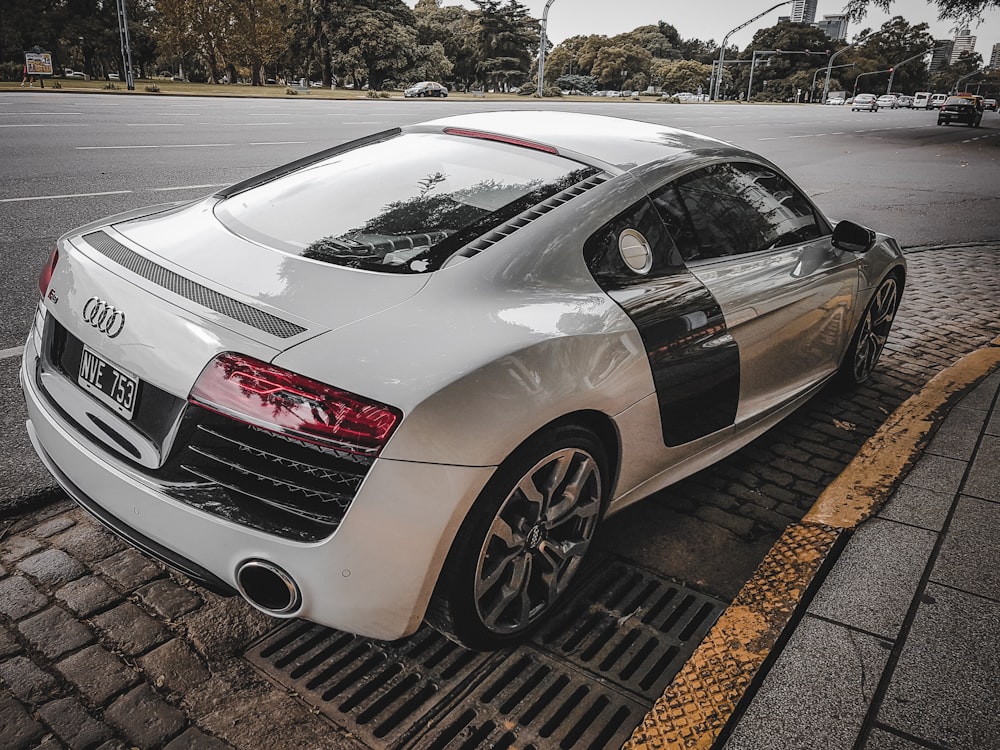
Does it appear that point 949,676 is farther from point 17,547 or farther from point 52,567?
point 17,547

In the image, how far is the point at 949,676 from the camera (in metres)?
2.22

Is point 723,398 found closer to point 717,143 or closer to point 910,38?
point 717,143

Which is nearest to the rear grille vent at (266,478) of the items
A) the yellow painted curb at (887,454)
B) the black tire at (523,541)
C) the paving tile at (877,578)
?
the black tire at (523,541)

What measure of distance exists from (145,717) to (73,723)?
17 centimetres

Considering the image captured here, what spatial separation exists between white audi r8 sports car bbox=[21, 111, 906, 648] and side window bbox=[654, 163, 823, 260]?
0.05 ft

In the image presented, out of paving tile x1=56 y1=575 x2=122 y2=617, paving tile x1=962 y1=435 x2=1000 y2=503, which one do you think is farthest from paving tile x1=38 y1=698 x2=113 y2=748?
paving tile x1=962 y1=435 x2=1000 y2=503

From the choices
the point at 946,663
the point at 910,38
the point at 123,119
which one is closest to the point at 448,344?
the point at 946,663

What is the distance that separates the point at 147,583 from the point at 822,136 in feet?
81.6

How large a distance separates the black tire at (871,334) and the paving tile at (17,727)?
147 inches

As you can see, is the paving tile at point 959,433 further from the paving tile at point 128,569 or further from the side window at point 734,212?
the paving tile at point 128,569

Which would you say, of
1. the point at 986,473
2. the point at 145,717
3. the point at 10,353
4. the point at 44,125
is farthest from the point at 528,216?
the point at 44,125

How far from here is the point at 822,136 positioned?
2367 cm

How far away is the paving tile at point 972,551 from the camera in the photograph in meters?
2.65

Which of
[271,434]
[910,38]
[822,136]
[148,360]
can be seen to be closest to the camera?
[271,434]
